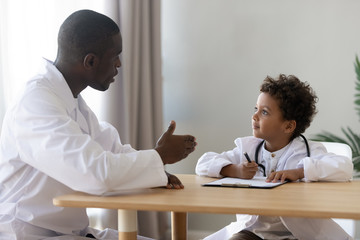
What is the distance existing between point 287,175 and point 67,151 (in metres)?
0.87

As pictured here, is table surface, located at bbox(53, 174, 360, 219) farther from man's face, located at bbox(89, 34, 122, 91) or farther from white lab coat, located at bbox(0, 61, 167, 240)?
man's face, located at bbox(89, 34, 122, 91)

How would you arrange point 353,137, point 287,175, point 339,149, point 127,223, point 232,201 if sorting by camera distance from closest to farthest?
point 232,201 → point 127,223 → point 287,175 → point 339,149 → point 353,137

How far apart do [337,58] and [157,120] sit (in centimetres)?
132

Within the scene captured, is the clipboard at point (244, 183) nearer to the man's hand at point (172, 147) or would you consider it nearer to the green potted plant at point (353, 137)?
the man's hand at point (172, 147)

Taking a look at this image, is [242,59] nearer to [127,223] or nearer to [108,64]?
[108,64]

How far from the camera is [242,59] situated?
3.94m

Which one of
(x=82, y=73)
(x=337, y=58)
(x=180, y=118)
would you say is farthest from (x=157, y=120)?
(x=82, y=73)

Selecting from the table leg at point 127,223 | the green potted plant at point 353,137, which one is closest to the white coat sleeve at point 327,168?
the table leg at point 127,223

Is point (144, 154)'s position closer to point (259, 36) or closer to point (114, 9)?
point (114, 9)

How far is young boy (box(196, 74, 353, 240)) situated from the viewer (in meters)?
1.99

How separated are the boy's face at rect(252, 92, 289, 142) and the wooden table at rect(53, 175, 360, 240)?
476 millimetres

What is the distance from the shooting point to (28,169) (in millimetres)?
1821

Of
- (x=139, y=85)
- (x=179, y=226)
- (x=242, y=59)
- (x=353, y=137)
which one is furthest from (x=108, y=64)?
(x=353, y=137)

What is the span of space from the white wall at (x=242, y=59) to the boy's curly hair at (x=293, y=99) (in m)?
1.43
